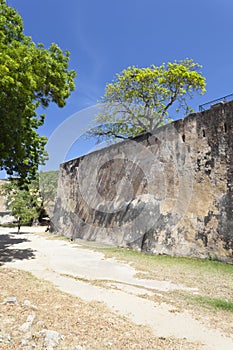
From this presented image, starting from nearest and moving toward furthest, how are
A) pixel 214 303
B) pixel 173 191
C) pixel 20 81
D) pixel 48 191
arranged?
pixel 214 303, pixel 20 81, pixel 173 191, pixel 48 191

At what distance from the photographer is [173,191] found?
10.2 m

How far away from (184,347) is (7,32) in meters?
9.52

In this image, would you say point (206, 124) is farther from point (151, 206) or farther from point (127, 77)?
point (127, 77)

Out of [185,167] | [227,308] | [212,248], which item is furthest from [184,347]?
[185,167]

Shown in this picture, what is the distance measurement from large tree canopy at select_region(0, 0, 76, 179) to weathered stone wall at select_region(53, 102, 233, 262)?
511 centimetres

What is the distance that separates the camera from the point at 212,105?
9.53 meters

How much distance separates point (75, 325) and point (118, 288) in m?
2.24

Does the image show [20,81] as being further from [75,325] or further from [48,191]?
[48,191]

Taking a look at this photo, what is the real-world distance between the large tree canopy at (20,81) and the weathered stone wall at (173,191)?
5.11 m

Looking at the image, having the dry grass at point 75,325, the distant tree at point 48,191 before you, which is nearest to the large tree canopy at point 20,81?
the dry grass at point 75,325

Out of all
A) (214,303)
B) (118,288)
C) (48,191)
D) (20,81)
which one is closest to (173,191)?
(118,288)

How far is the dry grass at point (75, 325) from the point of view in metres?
2.79

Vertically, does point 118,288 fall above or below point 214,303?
below

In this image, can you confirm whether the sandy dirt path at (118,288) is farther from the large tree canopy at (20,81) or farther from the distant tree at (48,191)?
the distant tree at (48,191)
